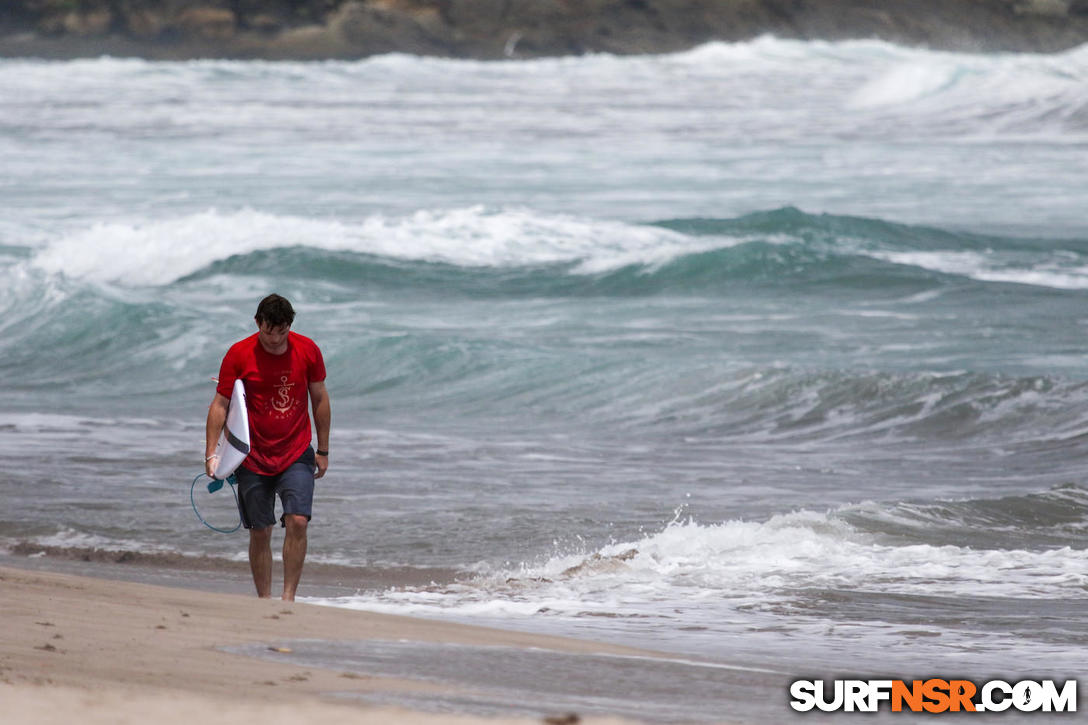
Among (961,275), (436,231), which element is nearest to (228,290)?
(436,231)

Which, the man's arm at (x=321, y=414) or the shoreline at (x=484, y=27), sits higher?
the shoreline at (x=484, y=27)

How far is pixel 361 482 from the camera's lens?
9430mm

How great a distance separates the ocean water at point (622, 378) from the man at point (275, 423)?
67cm

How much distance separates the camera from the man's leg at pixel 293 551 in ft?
20.0

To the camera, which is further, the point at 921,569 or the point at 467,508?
the point at 467,508

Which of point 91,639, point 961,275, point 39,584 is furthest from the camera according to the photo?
point 961,275

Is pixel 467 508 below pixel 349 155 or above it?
below

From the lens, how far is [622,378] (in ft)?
42.9


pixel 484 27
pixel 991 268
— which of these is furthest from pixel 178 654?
pixel 484 27

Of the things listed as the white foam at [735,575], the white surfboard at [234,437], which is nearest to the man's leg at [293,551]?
the white surfboard at [234,437]

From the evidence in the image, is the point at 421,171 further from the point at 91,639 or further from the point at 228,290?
the point at 91,639

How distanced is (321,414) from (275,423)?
0.24 metres

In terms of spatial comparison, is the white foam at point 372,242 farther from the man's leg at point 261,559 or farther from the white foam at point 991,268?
the man's leg at point 261,559

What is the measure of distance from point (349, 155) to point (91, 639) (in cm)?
3368
